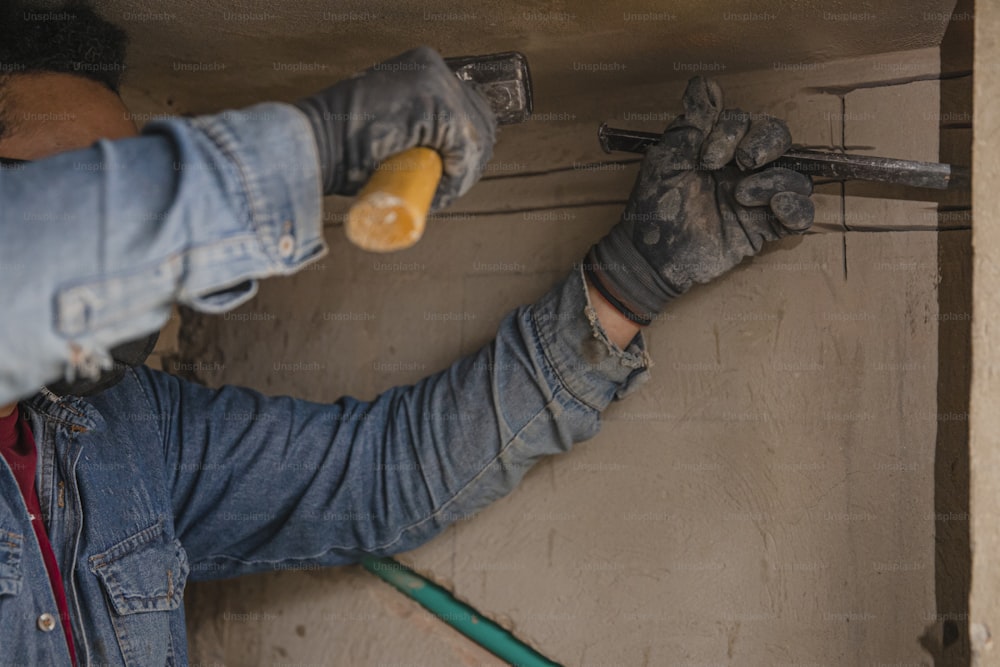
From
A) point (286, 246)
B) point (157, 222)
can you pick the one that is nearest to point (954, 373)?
point (286, 246)

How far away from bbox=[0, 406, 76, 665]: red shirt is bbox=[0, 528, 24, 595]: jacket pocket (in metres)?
0.05

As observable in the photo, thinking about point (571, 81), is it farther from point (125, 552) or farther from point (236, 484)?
point (125, 552)

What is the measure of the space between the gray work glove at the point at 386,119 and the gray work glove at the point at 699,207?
45 centimetres

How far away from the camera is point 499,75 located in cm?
125

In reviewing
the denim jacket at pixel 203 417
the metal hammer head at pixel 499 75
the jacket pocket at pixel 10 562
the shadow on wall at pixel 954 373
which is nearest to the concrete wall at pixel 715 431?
the shadow on wall at pixel 954 373

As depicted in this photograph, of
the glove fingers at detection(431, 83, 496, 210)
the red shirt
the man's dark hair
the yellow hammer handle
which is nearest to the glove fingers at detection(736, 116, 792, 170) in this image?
the glove fingers at detection(431, 83, 496, 210)

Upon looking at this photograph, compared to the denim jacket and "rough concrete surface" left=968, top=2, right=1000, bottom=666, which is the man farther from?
"rough concrete surface" left=968, top=2, right=1000, bottom=666

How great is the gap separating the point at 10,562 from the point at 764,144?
1.22m

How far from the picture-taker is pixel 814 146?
1430 mm

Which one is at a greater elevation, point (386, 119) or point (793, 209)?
point (386, 119)

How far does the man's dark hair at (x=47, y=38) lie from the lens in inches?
55.3

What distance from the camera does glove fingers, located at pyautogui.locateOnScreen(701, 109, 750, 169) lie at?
1.31 meters

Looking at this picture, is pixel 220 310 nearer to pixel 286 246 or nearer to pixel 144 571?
pixel 286 246

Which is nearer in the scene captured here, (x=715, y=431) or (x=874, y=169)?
(x=874, y=169)
